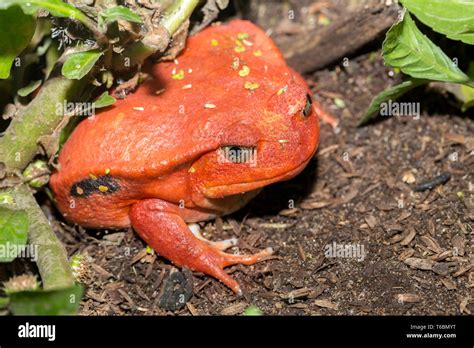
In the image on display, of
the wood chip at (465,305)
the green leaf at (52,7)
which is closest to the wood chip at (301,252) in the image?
the wood chip at (465,305)

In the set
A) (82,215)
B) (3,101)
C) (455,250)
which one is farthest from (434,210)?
(3,101)

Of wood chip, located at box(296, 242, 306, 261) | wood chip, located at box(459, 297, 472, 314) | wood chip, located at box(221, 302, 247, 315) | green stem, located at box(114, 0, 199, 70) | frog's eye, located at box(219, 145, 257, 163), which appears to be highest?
green stem, located at box(114, 0, 199, 70)

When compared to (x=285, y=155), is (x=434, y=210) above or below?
below

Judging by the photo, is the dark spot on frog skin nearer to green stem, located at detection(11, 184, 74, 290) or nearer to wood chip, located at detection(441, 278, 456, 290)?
green stem, located at detection(11, 184, 74, 290)

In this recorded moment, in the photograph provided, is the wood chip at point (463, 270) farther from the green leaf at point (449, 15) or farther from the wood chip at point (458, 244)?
the green leaf at point (449, 15)

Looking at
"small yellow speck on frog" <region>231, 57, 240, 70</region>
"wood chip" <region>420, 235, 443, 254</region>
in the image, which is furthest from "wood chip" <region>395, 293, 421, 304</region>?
"small yellow speck on frog" <region>231, 57, 240, 70</region>

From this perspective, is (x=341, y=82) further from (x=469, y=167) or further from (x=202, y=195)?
(x=202, y=195)
